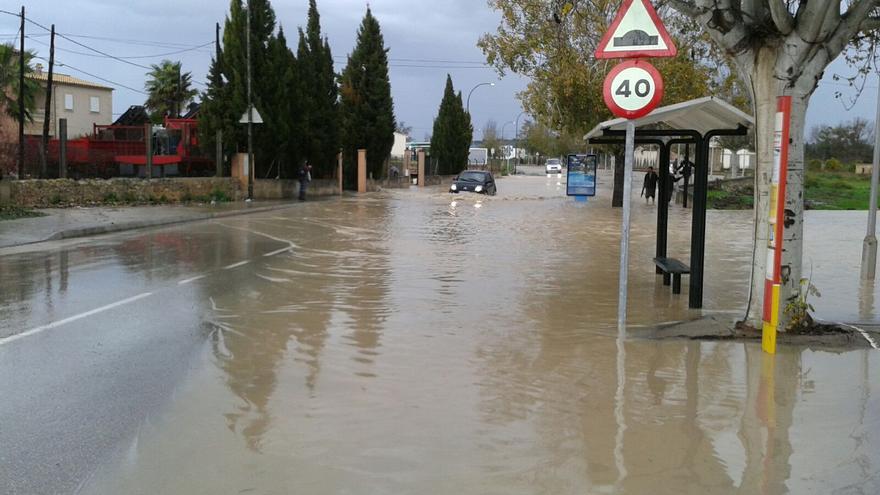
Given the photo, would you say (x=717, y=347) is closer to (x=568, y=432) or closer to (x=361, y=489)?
(x=568, y=432)

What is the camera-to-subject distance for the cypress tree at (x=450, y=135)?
66500 millimetres

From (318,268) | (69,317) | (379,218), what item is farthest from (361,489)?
(379,218)

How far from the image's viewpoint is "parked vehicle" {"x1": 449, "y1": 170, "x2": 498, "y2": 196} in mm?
42375

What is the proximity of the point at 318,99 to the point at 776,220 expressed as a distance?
32747 mm

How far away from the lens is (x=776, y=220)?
23.2ft

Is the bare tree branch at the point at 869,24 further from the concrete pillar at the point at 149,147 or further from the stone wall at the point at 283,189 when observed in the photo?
the stone wall at the point at 283,189

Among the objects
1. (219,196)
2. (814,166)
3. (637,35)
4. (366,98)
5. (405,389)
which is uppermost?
(366,98)

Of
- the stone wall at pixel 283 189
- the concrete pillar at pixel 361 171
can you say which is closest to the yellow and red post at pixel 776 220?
the stone wall at pixel 283 189

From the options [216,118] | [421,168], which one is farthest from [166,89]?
[216,118]

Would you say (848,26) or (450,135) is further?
(450,135)

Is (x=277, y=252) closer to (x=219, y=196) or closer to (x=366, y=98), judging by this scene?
(x=219, y=196)

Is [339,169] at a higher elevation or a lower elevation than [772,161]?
higher

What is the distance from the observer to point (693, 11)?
828 centimetres

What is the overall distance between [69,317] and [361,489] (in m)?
5.48
